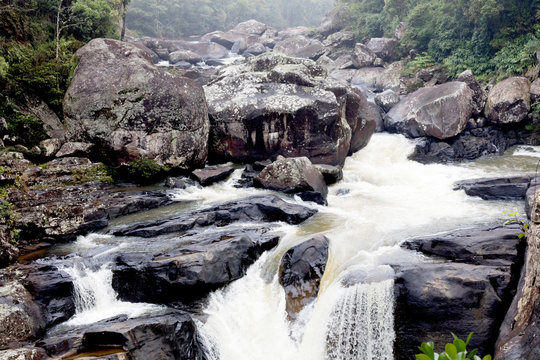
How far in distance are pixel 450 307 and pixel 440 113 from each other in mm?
13320

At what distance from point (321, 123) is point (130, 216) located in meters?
8.22

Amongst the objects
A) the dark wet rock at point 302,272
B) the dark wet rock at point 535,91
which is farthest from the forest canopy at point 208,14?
the dark wet rock at point 302,272

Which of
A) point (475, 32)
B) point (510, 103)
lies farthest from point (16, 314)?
point (475, 32)

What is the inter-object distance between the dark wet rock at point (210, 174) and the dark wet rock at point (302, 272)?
561 centimetres

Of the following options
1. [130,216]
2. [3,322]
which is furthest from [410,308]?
[130,216]

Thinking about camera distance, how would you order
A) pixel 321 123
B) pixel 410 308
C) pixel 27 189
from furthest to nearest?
1. pixel 321 123
2. pixel 27 189
3. pixel 410 308

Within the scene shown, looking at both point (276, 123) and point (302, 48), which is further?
point (302, 48)

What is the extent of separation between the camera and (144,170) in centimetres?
1199

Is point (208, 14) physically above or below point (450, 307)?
above

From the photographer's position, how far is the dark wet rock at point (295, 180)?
1169cm

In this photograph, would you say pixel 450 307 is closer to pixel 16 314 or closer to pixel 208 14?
pixel 16 314

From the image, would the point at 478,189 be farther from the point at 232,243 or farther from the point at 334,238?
the point at 232,243

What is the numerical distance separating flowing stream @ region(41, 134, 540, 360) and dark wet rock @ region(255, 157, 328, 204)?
631 mm

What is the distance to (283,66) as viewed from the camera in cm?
1673
